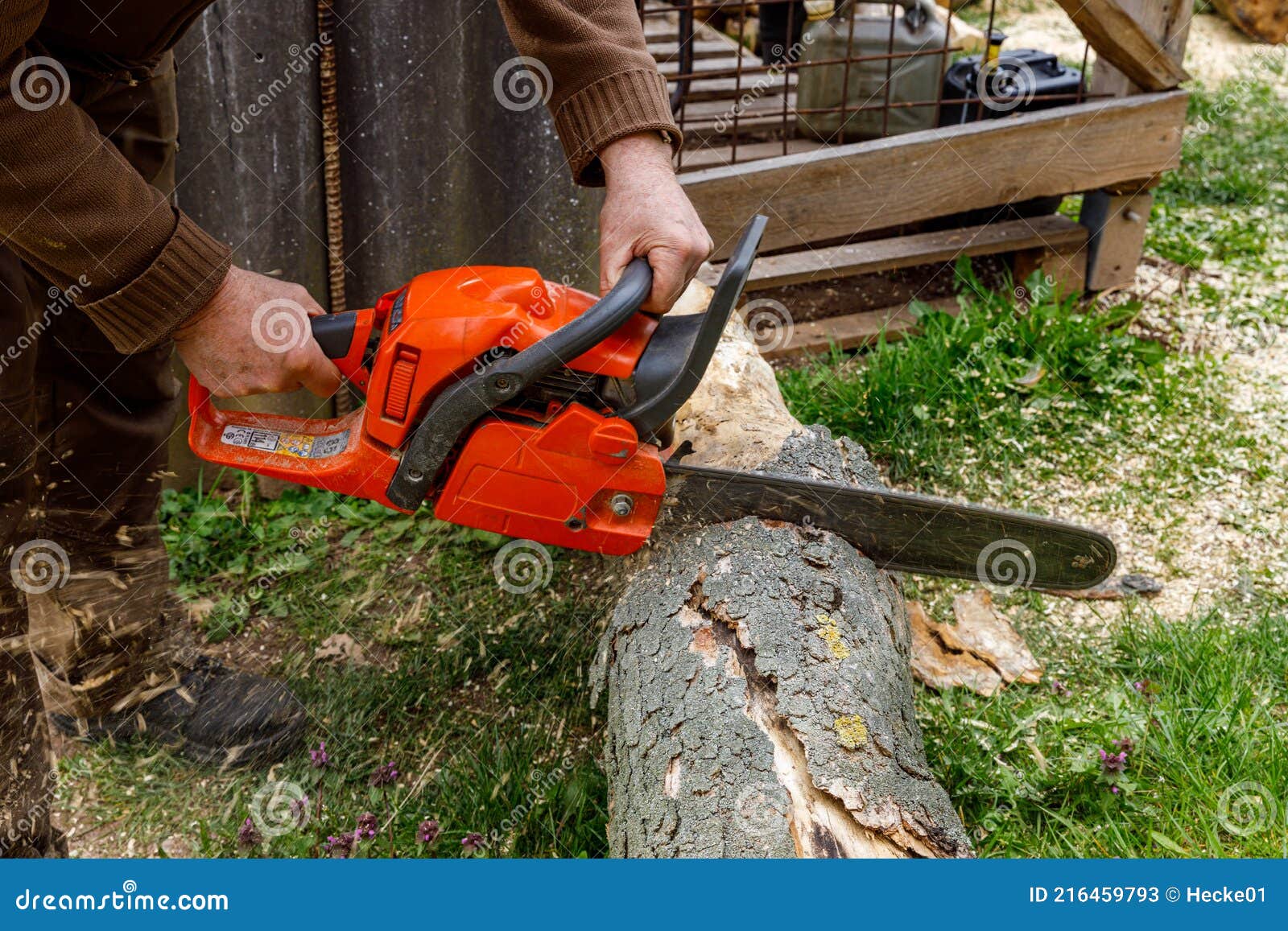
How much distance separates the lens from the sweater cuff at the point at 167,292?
5.80 ft

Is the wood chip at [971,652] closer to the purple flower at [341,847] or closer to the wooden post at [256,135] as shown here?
the purple flower at [341,847]

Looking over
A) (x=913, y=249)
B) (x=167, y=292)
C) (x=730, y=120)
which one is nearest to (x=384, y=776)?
(x=167, y=292)

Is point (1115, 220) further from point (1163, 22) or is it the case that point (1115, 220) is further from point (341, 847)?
point (341, 847)

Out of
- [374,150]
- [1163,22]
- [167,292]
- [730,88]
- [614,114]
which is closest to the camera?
[167,292]

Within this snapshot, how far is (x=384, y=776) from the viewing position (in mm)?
2557

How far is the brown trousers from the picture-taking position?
6.62ft

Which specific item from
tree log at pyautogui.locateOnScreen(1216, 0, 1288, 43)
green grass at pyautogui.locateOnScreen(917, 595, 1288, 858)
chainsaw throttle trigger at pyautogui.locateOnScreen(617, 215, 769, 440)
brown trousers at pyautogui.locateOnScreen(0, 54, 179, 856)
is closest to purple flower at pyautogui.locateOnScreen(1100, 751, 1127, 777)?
green grass at pyautogui.locateOnScreen(917, 595, 1288, 858)

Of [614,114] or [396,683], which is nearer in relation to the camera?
[614,114]

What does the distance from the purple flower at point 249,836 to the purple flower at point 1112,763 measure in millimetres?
1842

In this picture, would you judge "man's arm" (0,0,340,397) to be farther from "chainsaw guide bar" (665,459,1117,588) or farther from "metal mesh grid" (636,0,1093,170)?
"metal mesh grid" (636,0,1093,170)

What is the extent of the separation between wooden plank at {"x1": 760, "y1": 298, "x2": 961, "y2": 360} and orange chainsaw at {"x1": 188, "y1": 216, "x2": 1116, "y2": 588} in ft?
6.41

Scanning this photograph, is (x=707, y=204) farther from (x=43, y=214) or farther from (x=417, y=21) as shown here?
(x=43, y=214)

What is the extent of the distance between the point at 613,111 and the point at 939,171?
2351mm

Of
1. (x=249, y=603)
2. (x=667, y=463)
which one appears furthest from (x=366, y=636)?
(x=667, y=463)
